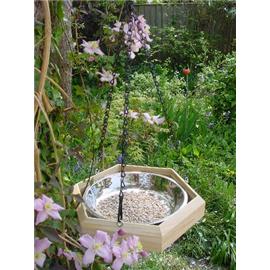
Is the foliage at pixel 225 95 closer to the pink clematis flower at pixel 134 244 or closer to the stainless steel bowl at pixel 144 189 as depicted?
the stainless steel bowl at pixel 144 189

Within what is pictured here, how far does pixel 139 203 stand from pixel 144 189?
5 centimetres

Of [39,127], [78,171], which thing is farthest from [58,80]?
[78,171]

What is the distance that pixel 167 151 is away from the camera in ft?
6.70

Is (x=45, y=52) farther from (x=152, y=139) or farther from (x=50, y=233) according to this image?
(x=152, y=139)

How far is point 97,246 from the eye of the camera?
24.5 inches

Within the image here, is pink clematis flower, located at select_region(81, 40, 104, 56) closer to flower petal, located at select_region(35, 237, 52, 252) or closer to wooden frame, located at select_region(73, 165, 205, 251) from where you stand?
wooden frame, located at select_region(73, 165, 205, 251)

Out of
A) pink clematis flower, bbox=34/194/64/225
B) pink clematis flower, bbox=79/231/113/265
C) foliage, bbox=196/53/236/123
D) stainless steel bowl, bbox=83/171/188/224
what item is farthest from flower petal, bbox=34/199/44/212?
foliage, bbox=196/53/236/123

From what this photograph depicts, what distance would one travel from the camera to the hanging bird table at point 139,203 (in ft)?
2.09

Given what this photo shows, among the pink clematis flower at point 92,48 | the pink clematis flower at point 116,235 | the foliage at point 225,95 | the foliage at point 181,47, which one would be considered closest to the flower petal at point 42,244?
the pink clematis flower at point 116,235

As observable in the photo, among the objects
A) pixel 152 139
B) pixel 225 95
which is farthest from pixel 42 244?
pixel 225 95

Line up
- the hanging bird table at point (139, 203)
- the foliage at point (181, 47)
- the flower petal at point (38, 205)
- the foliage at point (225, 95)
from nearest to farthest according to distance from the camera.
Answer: the flower petal at point (38, 205)
the hanging bird table at point (139, 203)
the foliage at point (225, 95)
the foliage at point (181, 47)

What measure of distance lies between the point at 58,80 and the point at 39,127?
0.13m
